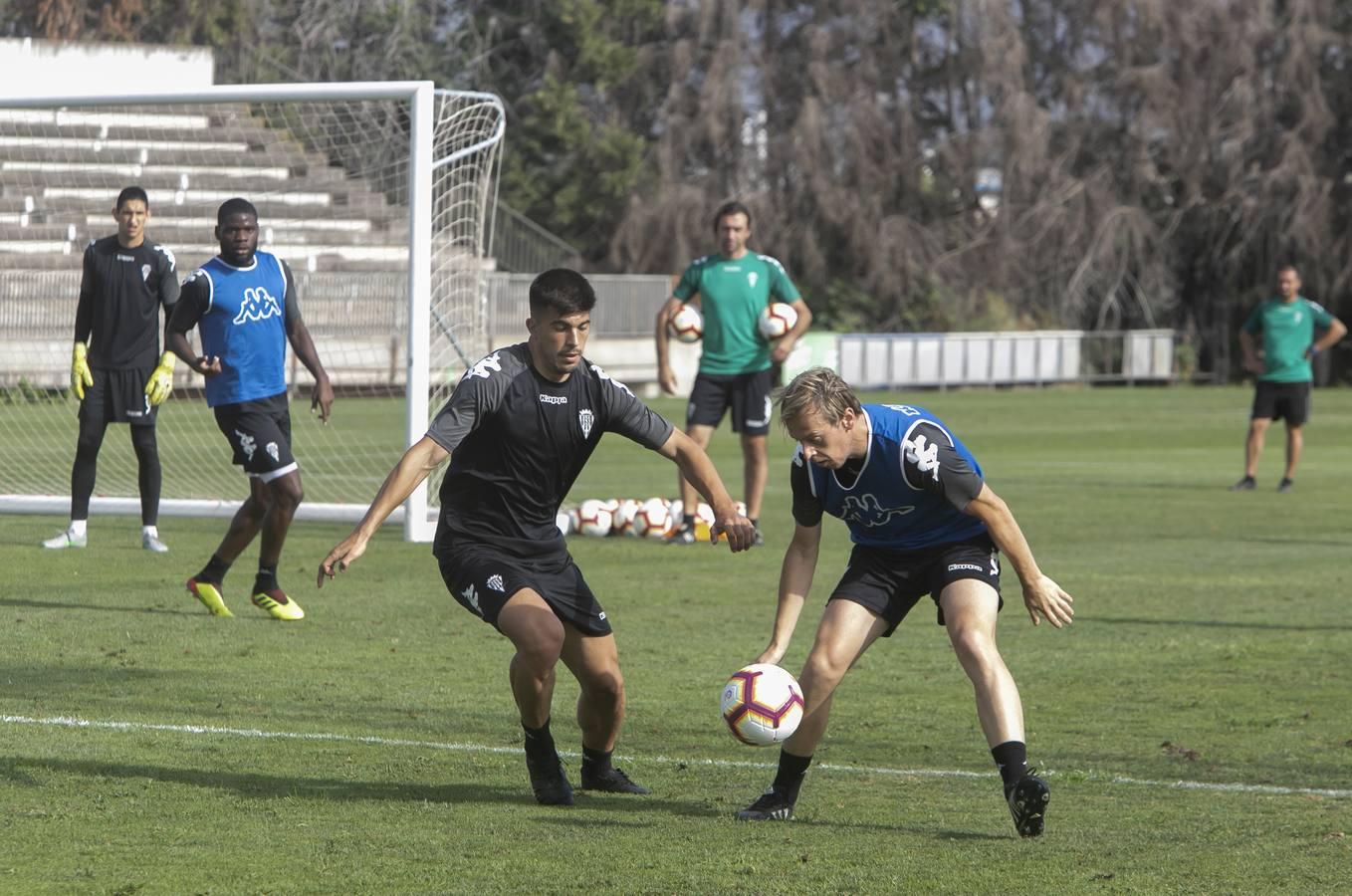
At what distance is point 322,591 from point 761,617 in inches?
101

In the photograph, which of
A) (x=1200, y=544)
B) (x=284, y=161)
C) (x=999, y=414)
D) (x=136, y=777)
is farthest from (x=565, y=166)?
(x=136, y=777)

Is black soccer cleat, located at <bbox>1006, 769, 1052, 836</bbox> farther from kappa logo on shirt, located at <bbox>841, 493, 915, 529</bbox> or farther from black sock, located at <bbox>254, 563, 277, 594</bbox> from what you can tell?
black sock, located at <bbox>254, 563, 277, 594</bbox>

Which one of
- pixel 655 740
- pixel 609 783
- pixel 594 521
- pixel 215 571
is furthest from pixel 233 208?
pixel 594 521

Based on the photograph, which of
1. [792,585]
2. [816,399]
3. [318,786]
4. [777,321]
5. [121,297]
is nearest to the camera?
[816,399]

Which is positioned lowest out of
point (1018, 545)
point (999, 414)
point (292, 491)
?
point (999, 414)

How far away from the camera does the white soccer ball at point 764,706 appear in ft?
18.8

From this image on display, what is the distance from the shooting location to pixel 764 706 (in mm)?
5750

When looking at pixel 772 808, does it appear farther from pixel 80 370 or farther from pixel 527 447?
pixel 80 370

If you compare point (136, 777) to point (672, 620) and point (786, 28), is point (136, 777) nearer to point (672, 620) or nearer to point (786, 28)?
point (672, 620)

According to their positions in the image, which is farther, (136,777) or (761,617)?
(761,617)

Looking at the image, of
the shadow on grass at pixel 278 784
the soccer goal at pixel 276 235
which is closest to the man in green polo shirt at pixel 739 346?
the soccer goal at pixel 276 235

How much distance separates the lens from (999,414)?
32344 millimetres

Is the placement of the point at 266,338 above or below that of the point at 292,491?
above

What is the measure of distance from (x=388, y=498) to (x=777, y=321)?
7.74 m
